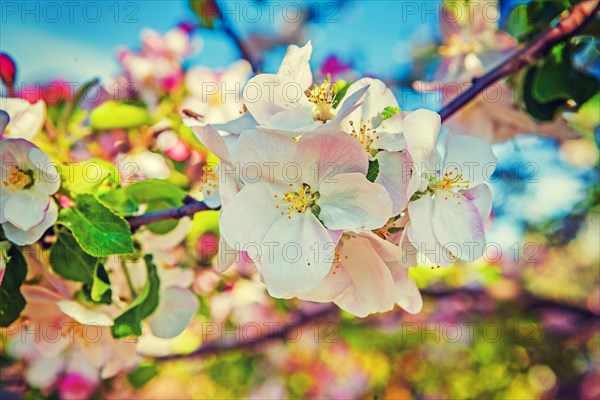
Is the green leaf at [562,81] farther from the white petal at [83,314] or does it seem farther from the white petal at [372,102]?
the white petal at [83,314]

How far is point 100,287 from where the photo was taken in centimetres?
76

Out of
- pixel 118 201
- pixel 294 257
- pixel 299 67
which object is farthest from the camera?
pixel 118 201

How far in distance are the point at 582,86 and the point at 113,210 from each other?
0.86m

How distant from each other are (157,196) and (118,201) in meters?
0.06

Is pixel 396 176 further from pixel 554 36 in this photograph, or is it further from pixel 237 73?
pixel 237 73

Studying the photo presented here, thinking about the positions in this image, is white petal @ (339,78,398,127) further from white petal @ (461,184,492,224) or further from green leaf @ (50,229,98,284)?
green leaf @ (50,229,98,284)

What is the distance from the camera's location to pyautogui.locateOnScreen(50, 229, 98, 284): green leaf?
775 mm

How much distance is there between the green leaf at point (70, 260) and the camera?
0.78 m

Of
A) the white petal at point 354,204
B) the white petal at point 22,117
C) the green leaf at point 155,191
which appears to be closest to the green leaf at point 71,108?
the white petal at point 22,117

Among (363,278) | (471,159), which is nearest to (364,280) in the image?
(363,278)

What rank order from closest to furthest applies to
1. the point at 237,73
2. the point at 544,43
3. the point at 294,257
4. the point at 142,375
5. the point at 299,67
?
the point at 294,257, the point at 299,67, the point at 544,43, the point at 142,375, the point at 237,73

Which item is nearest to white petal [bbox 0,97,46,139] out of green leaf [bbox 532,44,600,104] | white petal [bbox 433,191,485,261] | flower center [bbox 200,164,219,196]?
flower center [bbox 200,164,219,196]

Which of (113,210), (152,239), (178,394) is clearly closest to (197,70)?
(152,239)

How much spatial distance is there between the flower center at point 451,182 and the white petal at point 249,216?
0.20m
